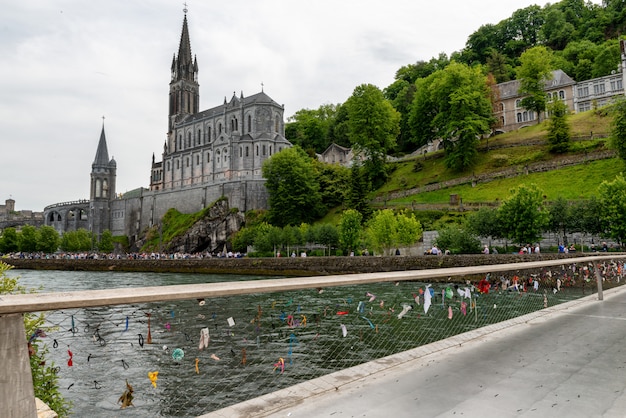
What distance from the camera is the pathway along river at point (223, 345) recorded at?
802cm

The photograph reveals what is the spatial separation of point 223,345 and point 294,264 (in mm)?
31020

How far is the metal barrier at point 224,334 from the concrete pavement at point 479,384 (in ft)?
3.29

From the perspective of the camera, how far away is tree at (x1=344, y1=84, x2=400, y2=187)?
211 ft

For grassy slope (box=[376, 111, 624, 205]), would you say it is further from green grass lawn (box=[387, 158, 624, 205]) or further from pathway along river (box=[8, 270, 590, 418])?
pathway along river (box=[8, 270, 590, 418])

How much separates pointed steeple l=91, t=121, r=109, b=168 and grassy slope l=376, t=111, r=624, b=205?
73.5 meters

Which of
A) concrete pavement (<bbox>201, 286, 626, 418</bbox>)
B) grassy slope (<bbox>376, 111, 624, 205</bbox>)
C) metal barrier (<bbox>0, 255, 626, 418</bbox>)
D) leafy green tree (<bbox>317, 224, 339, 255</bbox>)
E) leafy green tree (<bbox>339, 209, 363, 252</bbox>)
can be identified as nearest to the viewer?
metal barrier (<bbox>0, 255, 626, 418</bbox>)

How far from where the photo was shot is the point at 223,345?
11.4 m

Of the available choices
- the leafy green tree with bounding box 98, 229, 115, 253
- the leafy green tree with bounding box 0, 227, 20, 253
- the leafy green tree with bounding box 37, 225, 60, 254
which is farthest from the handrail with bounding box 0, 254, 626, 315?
the leafy green tree with bounding box 0, 227, 20, 253

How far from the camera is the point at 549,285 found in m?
14.8

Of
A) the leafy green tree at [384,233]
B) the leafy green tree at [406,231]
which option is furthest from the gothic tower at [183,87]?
the leafy green tree at [406,231]

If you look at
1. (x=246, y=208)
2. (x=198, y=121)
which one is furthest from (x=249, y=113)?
(x=246, y=208)

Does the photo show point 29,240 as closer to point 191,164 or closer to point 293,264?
point 191,164

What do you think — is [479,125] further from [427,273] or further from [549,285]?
[427,273]

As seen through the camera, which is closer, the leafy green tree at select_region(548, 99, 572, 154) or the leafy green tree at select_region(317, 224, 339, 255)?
the leafy green tree at select_region(317, 224, 339, 255)
